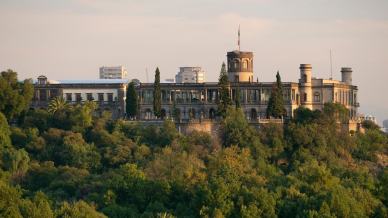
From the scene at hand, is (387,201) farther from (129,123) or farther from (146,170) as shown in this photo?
(129,123)

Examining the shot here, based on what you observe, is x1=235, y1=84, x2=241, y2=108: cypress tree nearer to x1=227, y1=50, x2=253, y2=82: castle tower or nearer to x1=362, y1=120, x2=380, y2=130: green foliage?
x1=227, y1=50, x2=253, y2=82: castle tower

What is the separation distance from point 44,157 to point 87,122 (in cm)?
623

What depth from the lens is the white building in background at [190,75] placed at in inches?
6314

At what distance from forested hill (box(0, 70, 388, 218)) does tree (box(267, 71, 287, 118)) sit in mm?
2243

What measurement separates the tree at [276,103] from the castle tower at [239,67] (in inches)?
242

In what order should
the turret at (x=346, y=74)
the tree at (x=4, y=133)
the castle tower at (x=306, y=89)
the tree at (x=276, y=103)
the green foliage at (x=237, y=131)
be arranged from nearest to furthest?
the tree at (x=4, y=133) → the green foliage at (x=237, y=131) → the tree at (x=276, y=103) → the castle tower at (x=306, y=89) → the turret at (x=346, y=74)

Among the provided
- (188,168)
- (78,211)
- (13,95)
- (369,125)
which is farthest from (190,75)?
(78,211)

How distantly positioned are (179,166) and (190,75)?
127 feet

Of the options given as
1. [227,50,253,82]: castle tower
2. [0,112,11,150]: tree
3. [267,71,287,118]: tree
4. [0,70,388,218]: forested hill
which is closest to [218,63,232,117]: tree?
[0,70,388,218]: forested hill

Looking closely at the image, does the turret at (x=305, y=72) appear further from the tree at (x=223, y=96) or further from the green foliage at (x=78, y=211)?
the green foliage at (x=78, y=211)

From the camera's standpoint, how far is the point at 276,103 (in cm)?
13850

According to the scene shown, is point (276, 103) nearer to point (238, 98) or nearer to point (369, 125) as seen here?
point (238, 98)

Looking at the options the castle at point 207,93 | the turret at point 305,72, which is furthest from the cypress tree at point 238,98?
the turret at point 305,72

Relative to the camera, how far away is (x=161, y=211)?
115 meters
